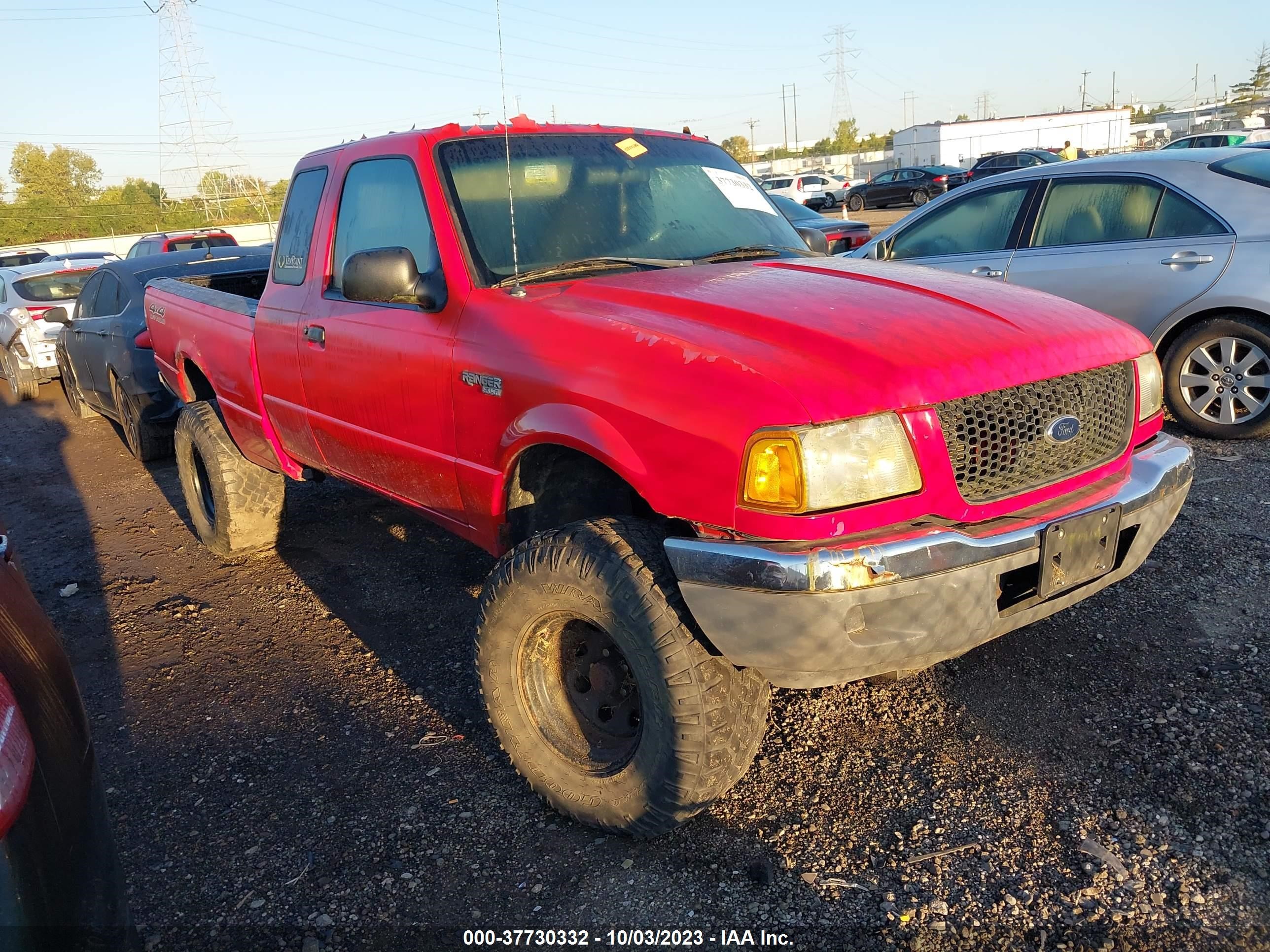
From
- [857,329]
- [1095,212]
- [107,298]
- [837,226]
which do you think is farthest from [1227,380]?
[107,298]

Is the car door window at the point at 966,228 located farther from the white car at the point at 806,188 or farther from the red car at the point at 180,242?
the white car at the point at 806,188

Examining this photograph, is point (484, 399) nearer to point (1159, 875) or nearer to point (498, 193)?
point (498, 193)

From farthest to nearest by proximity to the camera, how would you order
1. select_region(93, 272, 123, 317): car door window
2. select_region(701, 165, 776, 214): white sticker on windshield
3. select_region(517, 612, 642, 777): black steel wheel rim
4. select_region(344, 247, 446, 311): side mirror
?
select_region(93, 272, 123, 317): car door window
select_region(701, 165, 776, 214): white sticker on windshield
select_region(344, 247, 446, 311): side mirror
select_region(517, 612, 642, 777): black steel wheel rim

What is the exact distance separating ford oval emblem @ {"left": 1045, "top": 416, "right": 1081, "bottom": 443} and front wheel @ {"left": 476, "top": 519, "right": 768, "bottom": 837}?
103 centimetres

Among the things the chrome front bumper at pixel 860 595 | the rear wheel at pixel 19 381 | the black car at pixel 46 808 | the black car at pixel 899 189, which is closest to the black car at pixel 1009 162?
the black car at pixel 899 189

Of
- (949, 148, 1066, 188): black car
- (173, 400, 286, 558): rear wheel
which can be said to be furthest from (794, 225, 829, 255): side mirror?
(949, 148, 1066, 188): black car

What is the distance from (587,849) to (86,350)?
7.84 meters

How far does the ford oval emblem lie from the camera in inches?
99.0

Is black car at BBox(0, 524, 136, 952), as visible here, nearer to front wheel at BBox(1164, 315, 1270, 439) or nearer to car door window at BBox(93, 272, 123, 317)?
front wheel at BBox(1164, 315, 1270, 439)

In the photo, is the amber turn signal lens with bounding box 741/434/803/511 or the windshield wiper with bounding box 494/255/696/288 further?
the windshield wiper with bounding box 494/255/696/288

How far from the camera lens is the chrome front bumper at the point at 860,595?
215 centimetres

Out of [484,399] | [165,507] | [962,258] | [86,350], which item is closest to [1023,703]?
[484,399]

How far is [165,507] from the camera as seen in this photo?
6652mm

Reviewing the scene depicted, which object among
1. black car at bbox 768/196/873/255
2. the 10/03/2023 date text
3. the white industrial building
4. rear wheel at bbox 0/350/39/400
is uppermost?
the white industrial building
